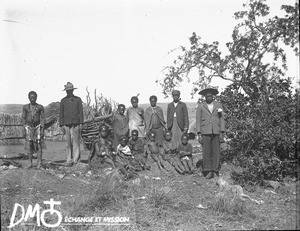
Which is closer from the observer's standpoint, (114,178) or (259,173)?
(114,178)

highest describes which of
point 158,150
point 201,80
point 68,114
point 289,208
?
point 201,80

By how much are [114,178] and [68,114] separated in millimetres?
2725

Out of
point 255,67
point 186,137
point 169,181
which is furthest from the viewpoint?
point 255,67

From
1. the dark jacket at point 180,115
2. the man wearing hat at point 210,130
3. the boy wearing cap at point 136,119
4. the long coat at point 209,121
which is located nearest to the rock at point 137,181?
the man wearing hat at point 210,130

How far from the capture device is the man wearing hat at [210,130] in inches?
301

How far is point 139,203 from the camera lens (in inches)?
224

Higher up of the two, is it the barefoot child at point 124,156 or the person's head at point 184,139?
the person's head at point 184,139

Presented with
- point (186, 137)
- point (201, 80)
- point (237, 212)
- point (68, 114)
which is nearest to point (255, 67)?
point (201, 80)

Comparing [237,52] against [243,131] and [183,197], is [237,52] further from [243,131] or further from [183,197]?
[183,197]

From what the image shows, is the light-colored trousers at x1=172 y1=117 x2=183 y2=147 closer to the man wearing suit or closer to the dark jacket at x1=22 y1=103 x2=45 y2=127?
the man wearing suit

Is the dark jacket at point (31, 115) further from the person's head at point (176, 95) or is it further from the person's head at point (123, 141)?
the person's head at point (176, 95)

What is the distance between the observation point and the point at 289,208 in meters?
5.45

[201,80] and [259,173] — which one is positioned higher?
[201,80]

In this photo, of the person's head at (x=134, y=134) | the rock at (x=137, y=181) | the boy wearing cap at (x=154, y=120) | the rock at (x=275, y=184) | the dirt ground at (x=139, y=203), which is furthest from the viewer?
the boy wearing cap at (x=154, y=120)
